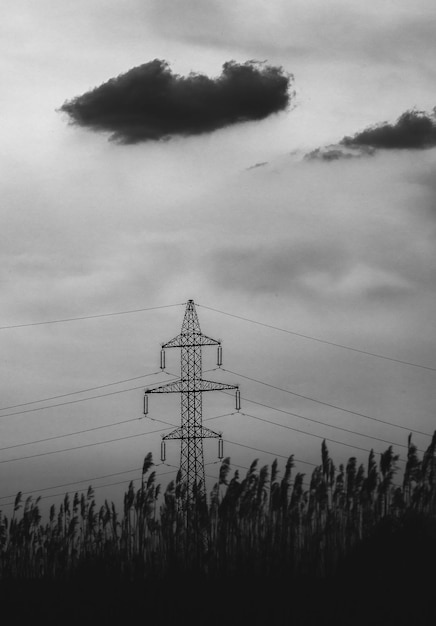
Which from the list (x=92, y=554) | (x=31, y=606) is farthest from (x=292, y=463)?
(x=31, y=606)

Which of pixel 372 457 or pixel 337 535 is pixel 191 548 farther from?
pixel 372 457

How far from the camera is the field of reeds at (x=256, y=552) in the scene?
19.3 metres

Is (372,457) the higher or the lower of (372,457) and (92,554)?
the higher

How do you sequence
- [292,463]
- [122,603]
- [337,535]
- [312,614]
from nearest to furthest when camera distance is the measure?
[312,614], [122,603], [337,535], [292,463]

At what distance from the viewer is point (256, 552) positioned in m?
22.4

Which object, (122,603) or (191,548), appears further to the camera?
(191,548)

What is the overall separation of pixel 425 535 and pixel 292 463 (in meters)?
4.79

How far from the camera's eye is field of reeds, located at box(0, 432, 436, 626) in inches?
758

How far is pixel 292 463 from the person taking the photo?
24375mm

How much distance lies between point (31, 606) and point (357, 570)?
8.36m

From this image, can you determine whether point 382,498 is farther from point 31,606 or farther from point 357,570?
point 31,606

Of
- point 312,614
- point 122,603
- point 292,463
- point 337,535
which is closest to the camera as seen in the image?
point 312,614

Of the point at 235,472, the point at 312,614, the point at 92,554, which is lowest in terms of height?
the point at 312,614

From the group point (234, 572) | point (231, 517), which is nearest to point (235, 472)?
point (231, 517)
